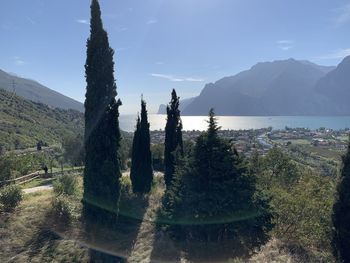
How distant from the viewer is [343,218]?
11.6 meters

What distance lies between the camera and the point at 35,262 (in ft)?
39.4

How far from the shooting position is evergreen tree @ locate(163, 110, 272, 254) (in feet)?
42.8

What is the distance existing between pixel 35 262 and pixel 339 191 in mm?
10965

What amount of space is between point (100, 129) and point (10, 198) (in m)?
5.13

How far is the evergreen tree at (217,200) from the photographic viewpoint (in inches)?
513

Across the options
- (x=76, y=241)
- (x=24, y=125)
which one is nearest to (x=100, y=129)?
(x=76, y=241)

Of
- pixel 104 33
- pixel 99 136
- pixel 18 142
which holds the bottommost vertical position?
pixel 18 142

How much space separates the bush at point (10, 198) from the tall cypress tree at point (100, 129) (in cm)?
311

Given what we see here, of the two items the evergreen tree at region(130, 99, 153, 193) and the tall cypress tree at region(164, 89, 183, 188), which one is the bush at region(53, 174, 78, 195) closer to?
the evergreen tree at region(130, 99, 153, 193)

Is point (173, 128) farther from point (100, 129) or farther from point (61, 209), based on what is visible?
point (61, 209)

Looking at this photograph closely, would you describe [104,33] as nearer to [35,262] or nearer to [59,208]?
[59,208]

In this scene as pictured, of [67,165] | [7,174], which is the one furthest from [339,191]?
[67,165]

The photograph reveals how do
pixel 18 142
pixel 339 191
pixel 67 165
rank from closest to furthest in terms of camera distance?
A: 1. pixel 339 191
2. pixel 67 165
3. pixel 18 142

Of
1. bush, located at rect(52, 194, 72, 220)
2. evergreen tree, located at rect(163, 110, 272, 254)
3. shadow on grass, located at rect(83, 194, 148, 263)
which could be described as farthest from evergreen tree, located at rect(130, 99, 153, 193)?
evergreen tree, located at rect(163, 110, 272, 254)
